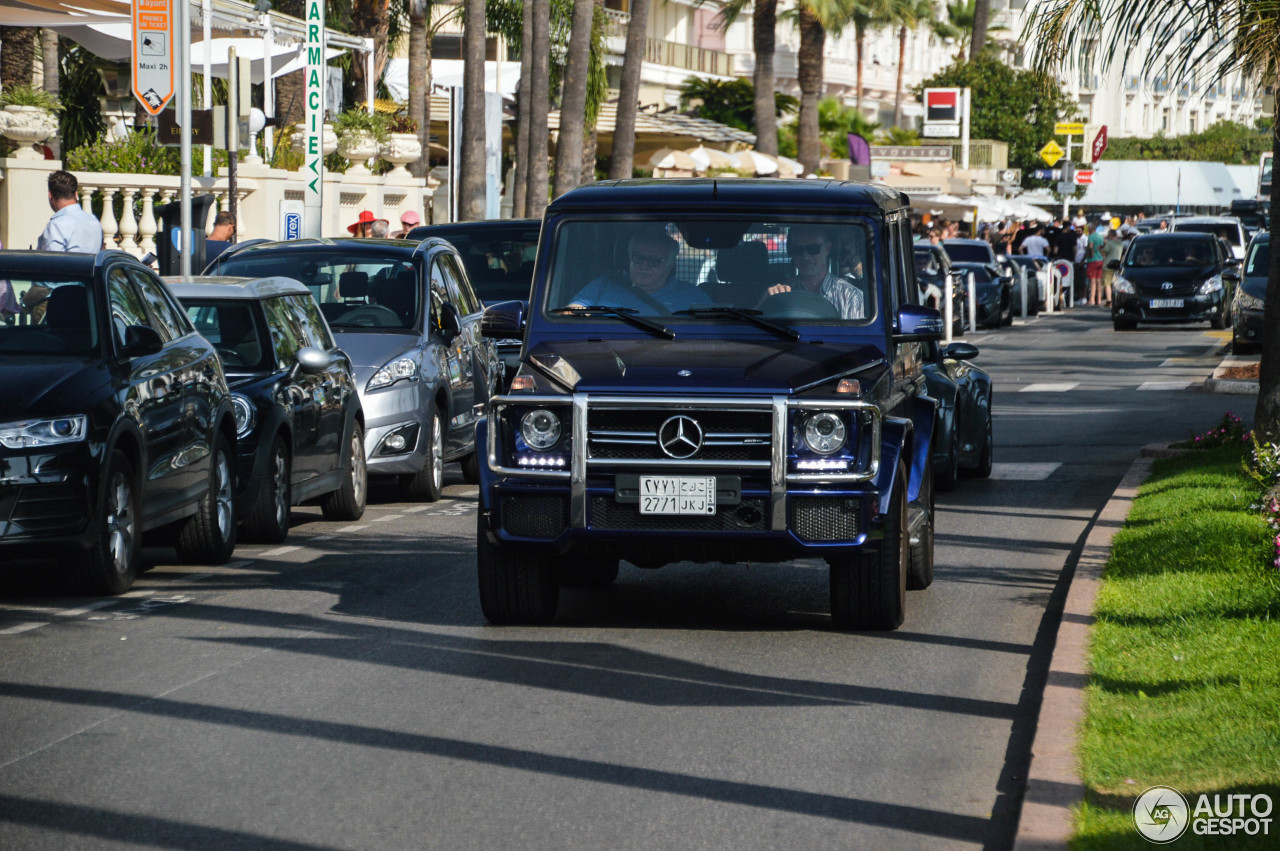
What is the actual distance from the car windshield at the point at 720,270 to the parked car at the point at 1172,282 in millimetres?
29437

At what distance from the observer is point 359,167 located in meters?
31.0

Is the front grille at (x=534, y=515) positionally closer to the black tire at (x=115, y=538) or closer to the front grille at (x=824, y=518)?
the front grille at (x=824, y=518)

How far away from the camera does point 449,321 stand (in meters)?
15.2

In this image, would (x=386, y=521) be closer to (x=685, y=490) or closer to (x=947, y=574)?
(x=947, y=574)

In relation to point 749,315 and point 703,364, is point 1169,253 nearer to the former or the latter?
point 749,315

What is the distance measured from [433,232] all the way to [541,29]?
1468 cm

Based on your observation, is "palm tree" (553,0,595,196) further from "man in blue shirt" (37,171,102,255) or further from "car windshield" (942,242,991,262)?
"man in blue shirt" (37,171,102,255)

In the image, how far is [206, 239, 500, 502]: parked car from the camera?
14.2m

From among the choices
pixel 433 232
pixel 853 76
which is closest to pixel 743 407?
pixel 433 232

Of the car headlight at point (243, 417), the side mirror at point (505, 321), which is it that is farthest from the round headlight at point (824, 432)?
the car headlight at point (243, 417)

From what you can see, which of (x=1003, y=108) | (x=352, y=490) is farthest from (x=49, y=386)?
(x=1003, y=108)

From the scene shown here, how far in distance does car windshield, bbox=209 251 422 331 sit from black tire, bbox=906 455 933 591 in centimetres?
552

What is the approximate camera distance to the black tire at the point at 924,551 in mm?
10031

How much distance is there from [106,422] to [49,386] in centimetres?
32
